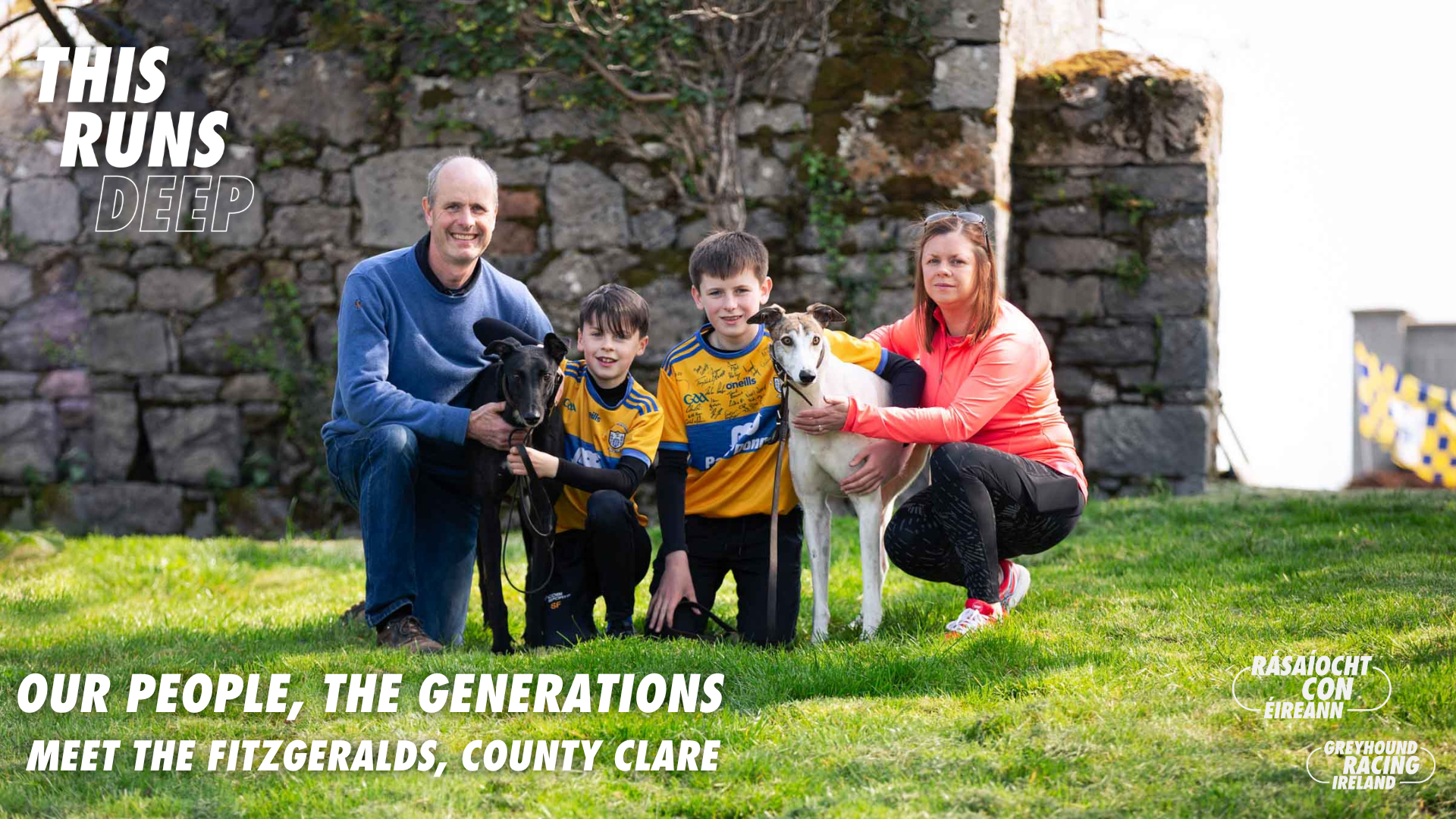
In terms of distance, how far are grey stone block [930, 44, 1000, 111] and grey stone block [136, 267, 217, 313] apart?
4950mm

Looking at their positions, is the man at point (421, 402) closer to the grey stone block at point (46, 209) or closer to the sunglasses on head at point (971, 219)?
the sunglasses on head at point (971, 219)

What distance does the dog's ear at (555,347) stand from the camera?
3.74 m

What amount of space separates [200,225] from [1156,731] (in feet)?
24.2

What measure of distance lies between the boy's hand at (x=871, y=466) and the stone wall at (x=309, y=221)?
335 cm

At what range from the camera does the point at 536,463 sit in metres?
3.73

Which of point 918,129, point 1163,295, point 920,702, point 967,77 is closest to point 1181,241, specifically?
point 1163,295

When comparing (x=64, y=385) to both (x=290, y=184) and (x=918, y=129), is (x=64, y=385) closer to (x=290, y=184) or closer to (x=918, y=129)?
(x=290, y=184)

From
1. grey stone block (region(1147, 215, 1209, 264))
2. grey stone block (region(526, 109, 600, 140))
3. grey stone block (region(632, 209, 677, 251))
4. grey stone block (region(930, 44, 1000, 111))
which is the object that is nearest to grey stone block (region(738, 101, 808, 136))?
grey stone block (region(632, 209, 677, 251))

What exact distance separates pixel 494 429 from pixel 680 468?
62 centimetres

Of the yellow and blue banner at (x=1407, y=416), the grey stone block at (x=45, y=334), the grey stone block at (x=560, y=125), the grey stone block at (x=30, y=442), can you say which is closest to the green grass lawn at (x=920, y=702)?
the grey stone block at (x=560, y=125)

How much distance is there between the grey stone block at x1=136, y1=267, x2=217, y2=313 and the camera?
8.18 m

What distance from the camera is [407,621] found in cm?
418

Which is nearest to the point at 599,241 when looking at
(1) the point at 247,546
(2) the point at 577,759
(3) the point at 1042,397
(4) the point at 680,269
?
(4) the point at 680,269

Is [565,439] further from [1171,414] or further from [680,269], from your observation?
[1171,414]
